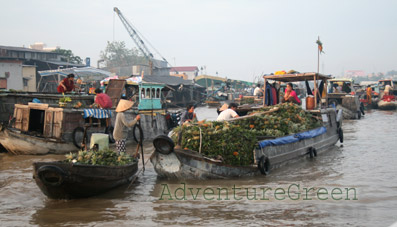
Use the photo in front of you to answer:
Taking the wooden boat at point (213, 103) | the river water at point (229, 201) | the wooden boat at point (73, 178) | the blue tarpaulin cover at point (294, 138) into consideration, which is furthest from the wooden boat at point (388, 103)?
the wooden boat at point (73, 178)

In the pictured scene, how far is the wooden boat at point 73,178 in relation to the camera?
621 centimetres

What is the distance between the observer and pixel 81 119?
12242 millimetres

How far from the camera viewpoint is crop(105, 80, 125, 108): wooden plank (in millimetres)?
15455

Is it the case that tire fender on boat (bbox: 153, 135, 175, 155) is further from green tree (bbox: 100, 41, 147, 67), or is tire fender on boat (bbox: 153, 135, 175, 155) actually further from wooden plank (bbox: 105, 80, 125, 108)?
green tree (bbox: 100, 41, 147, 67)

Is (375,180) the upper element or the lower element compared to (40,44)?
lower

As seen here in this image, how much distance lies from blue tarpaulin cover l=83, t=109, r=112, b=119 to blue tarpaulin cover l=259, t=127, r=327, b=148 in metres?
6.18

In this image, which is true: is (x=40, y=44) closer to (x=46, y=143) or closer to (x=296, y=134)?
(x=46, y=143)

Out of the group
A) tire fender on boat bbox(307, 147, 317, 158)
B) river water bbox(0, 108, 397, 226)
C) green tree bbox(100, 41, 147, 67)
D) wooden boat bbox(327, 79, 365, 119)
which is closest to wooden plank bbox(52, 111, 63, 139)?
river water bbox(0, 108, 397, 226)

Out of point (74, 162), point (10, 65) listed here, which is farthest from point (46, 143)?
point (10, 65)

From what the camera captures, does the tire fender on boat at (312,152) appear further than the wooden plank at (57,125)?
No

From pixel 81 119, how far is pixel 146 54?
1752 inches

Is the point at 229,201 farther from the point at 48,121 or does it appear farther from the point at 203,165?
the point at 48,121

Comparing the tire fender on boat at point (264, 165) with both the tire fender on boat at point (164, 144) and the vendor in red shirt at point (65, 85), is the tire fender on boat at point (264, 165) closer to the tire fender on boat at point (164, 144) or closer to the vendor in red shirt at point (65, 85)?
the tire fender on boat at point (164, 144)

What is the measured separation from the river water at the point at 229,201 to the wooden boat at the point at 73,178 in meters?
0.19
